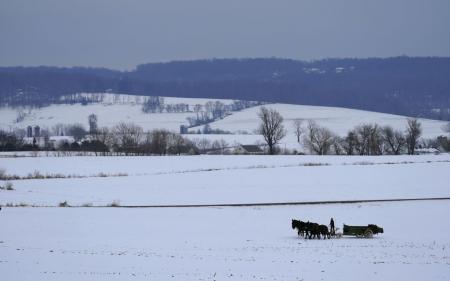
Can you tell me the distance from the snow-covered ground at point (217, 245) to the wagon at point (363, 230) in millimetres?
313

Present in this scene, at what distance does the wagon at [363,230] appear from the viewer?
3055 cm

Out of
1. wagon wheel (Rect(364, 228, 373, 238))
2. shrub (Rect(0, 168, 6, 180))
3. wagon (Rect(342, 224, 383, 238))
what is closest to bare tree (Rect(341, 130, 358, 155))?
shrub (Rect(0, 168, 6, 180))

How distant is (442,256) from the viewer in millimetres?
24891

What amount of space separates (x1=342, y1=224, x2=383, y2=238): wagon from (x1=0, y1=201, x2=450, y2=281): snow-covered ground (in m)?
0.31

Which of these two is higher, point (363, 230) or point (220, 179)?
point (220, 179)

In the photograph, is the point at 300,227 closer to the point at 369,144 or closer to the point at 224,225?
the point at 224,225

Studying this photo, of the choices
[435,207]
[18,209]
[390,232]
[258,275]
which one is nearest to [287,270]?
[258,275]

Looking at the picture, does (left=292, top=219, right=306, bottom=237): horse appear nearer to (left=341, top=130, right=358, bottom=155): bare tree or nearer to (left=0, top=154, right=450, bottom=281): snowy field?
(left=0, top=154, right=450, bottom=281): snowy field

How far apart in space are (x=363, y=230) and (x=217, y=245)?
21.2ft

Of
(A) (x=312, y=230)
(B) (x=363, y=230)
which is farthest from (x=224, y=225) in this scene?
(B) (x=363, y=230)

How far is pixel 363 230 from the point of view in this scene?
30.8 metres

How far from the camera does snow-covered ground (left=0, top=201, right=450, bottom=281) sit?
2278cm

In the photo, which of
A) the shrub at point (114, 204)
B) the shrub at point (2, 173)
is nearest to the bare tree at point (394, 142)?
the shrub at point (2, 173)

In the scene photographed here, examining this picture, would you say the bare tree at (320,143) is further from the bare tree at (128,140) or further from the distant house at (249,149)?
the bare tree at (128,140)
